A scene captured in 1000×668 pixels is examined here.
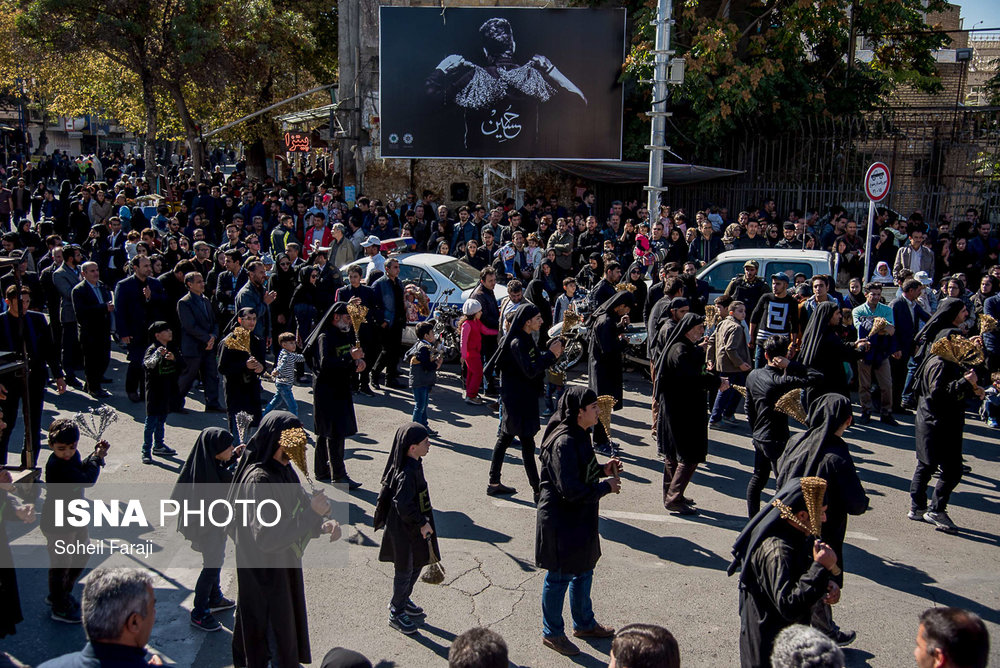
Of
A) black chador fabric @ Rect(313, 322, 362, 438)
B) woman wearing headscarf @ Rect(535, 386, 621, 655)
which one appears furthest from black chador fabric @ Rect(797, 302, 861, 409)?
black chador fabric @ Rect(313, 322, 362, 438)

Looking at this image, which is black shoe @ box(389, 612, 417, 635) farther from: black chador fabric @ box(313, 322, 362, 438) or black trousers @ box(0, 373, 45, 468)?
black trousers @ box(0, 373, 45, 468)

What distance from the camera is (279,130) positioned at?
109 feet

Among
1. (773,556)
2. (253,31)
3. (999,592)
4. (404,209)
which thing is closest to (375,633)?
(773,556)

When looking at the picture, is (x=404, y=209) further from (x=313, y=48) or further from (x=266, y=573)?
(x=266, y=573)

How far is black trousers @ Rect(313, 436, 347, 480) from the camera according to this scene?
8188 millimetres

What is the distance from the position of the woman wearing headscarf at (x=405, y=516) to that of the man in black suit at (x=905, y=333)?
24.6 feet

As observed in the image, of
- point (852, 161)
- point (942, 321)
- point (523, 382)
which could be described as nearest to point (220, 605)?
point (523, 382)

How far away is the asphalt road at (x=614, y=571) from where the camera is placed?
576cm

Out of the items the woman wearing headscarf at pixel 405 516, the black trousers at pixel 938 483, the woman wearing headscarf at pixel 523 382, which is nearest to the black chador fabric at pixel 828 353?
the black trousers at pixel 938 483

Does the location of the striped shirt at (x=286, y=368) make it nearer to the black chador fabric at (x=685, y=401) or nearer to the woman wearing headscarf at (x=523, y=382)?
the woman wearing headscarf at (x=523, y=382)

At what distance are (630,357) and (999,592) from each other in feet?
21.0

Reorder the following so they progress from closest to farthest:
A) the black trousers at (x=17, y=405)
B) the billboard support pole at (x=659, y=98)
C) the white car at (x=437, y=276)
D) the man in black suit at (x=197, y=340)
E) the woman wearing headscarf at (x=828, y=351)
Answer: the black trousers at (x=17, y=405), the woman wearing headscarf at (x=828, y=351), the man in black suit at (x=197, y=340), the white car at (x=437, y=276), the billboard support pole at (x=659, y=98)

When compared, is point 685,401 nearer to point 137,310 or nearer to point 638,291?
point 638,291

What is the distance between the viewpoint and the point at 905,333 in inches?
432
